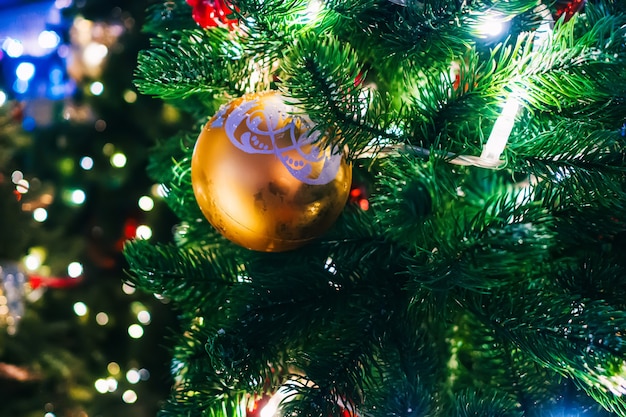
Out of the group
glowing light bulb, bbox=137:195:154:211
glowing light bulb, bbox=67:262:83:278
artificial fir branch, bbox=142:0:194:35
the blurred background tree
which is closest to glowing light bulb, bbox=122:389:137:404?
the blurred background tree

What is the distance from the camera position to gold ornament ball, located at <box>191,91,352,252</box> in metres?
0.42

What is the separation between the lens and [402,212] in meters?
0.32

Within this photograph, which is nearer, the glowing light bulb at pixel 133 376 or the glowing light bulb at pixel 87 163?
the glowing light bulb at pixel 133 376

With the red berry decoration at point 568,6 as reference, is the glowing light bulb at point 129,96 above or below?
below

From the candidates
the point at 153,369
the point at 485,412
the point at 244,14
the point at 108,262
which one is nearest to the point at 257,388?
the point at 485,412

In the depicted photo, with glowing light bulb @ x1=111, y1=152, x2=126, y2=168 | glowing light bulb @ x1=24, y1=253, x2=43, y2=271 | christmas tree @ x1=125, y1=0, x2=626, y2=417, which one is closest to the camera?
christmas tree @ x1=125, y1=0, x2=626, y2=417

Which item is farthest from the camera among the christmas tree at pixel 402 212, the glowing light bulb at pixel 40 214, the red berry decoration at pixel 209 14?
the glowing light bulb at pixel 40 214

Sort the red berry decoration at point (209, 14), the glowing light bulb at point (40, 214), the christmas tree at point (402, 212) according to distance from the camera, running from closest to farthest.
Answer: the christmas tree at point (402, 212) → the red berry decoration at point (209, 14) → the glowing light bulb at point (40, 214)

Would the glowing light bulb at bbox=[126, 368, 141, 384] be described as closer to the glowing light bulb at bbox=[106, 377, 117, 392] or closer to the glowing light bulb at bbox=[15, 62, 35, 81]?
the glowing light bulb at bbox=[106, 377, 117, 392]

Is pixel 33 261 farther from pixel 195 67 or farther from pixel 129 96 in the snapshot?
pixel 195 67

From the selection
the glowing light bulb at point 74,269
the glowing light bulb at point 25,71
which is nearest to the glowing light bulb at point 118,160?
the glowing light bulb at point 74,269

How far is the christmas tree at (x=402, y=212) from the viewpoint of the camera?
35cm

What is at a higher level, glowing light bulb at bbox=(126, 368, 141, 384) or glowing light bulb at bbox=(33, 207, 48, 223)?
glowing light bulb at bbox=(33, 207, 48, 223)

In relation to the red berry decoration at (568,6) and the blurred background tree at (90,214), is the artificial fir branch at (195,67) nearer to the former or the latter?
Result: the red berry decoration at (568,6)
